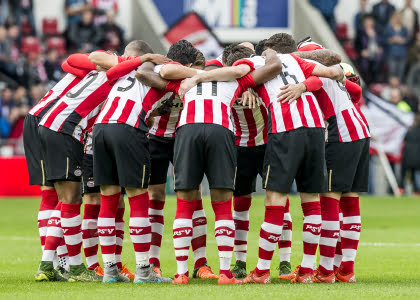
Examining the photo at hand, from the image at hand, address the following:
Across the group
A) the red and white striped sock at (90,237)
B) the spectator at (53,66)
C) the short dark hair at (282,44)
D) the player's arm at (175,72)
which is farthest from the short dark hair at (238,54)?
the spectator at (53,66)

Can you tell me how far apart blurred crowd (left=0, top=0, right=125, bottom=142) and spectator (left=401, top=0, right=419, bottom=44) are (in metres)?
8.10

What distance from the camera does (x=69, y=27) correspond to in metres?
23.5

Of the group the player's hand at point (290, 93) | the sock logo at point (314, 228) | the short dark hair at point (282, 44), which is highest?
the short dark hair at point (282, 44)

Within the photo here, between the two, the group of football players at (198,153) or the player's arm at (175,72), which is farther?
the player's arm at (175,72)

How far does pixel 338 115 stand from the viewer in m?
7.70

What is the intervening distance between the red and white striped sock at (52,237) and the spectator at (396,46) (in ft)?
58.9

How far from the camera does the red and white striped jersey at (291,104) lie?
7.21 meters

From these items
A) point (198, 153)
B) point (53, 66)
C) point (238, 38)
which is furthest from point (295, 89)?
point (238, 38)

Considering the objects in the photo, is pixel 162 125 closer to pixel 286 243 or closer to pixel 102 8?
pixel 286 243

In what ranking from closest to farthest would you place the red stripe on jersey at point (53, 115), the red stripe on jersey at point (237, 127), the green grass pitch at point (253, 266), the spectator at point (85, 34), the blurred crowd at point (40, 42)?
1. the green grass pitch at point (253, 266)
2. the red stripe on jersey at point (53, 115)
3. the red stripe on jersey at point (237, 127)
4. the blurred crowd at point (40, 42)
5. the spectator at point (85, 34)

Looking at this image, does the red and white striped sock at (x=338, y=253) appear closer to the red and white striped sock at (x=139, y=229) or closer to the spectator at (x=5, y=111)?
the red and white striped sock at (x=139, y=229)

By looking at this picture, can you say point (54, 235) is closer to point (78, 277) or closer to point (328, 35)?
point (78, 277)

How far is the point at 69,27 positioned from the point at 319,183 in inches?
684

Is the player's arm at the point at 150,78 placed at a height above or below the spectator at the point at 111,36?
above
